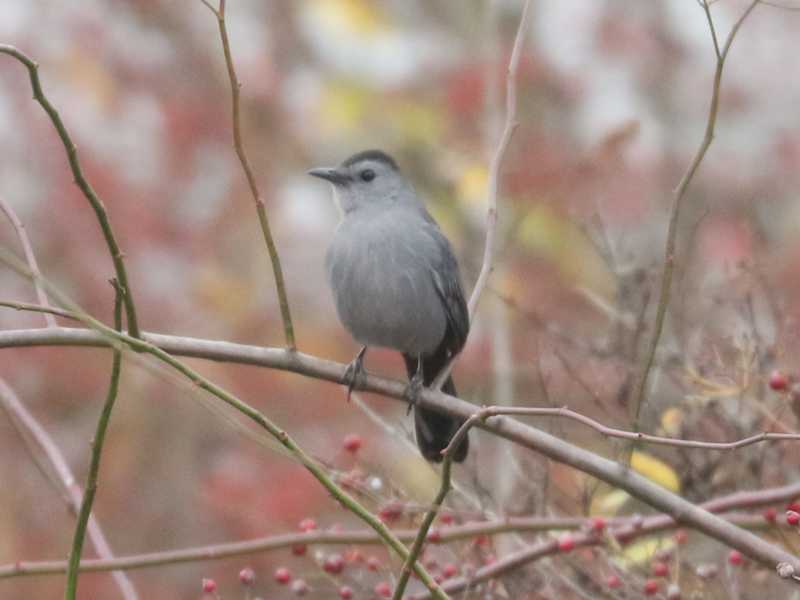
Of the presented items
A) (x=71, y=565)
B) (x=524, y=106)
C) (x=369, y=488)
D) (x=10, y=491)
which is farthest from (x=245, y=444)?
(x=71, y=565)

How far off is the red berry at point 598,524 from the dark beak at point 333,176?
1.97 metres

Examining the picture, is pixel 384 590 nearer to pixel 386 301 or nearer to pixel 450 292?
pixel 386 301

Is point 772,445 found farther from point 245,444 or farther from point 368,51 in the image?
point 368,51

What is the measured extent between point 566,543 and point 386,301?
4.36 feet

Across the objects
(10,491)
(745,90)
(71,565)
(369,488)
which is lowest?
(10,491)

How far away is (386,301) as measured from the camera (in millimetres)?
4301

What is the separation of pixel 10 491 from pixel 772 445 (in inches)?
214

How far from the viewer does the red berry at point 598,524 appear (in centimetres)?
323

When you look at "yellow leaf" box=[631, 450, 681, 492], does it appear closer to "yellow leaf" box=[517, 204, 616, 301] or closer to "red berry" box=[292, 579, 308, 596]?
"red berry" box=[292, 579, 308, 596]

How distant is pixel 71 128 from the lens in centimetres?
901

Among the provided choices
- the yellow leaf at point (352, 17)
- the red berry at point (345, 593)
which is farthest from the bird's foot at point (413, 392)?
the yellow leaf at point (352, 17)

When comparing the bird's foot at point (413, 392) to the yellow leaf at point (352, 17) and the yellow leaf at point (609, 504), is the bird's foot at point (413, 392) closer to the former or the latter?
the yellow leaf at point (609, 504)

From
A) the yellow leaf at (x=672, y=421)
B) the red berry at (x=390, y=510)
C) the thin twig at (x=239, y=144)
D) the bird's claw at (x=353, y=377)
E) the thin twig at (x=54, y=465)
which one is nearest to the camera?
the thin twig at (x=239, y=144)

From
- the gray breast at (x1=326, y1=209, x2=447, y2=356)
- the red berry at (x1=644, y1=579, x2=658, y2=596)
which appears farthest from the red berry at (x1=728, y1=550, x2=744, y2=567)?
the gray breast at (x1=326, y1=209, x2=447, y2=356)
